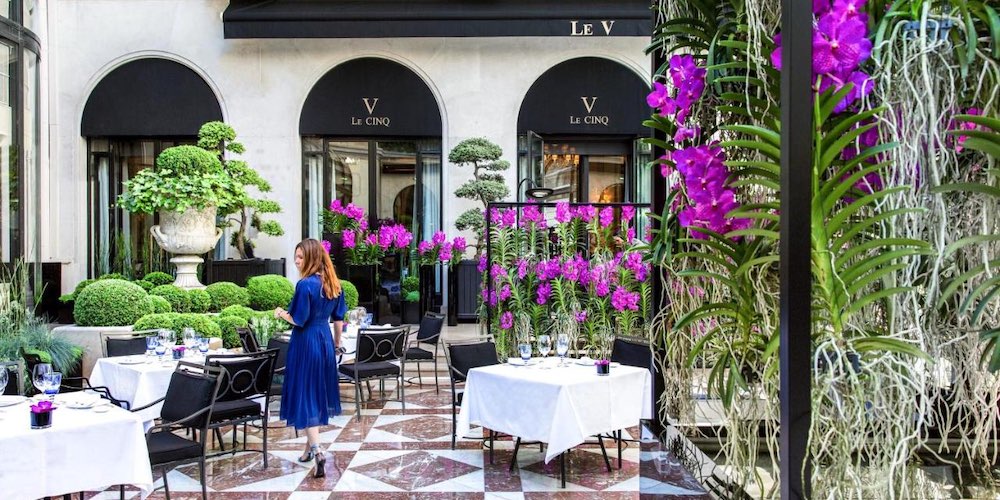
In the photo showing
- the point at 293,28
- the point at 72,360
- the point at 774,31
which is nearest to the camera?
the point at 774,31

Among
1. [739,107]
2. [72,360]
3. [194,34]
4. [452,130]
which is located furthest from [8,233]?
[739,107]

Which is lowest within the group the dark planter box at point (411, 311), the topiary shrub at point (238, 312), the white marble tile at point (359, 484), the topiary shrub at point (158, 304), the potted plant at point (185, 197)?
the white marble tile at point (359, 484)

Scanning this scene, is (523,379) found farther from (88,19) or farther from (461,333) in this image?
(88,19)

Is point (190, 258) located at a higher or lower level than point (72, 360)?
higher

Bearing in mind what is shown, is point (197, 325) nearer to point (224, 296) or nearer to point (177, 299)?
point (177, 299)

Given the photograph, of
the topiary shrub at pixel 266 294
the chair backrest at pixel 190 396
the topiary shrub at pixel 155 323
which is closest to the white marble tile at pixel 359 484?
the chair backrest at pixel 190 396

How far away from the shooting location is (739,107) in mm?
1173

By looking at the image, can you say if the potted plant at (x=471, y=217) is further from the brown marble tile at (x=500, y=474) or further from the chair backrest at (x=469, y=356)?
the brown marble tile at (x=500, y=474)

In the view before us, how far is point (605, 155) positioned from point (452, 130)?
2832mm

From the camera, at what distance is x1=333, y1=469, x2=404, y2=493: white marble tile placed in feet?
15.0

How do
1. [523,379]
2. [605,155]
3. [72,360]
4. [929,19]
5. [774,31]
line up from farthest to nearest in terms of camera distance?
1. [605,155]
2. [72,360]
3. [523,379]
4. [774,31]
5. [929,19]

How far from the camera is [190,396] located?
4254 mm

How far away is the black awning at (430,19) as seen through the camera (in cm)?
1212

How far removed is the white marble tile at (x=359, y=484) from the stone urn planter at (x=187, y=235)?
18.3ft
